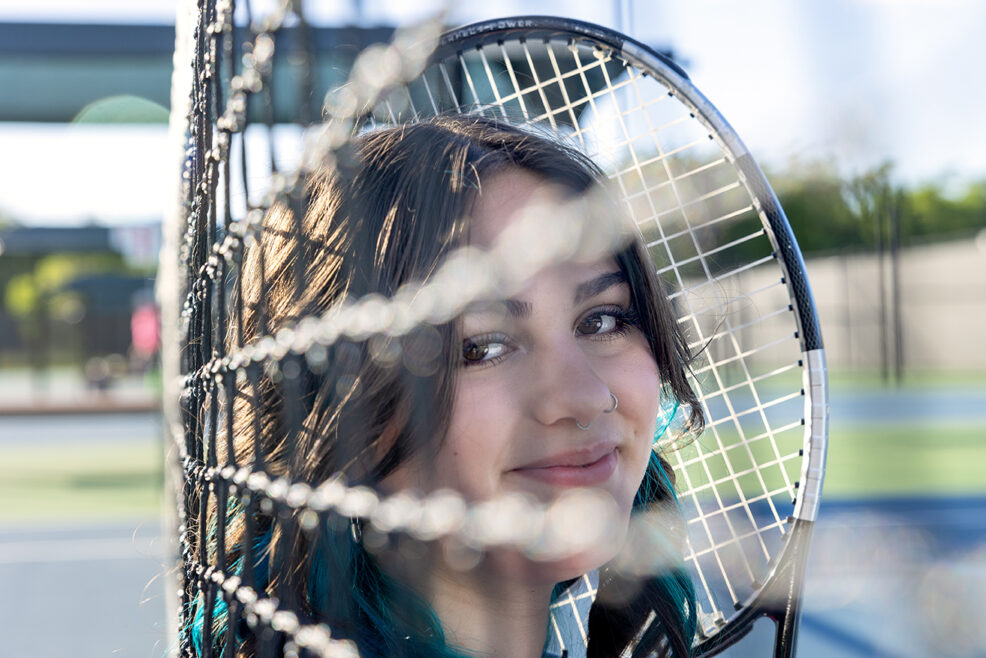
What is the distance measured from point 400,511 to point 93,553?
237 inches

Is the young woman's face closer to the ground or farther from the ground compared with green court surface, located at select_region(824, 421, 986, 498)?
farther from the ground

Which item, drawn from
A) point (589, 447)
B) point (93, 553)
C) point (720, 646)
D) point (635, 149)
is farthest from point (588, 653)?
point (93, 553)

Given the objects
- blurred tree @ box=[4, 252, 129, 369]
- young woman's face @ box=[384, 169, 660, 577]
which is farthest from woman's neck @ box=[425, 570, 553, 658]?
blurred tree @ box=[4, 252, 129, 369]

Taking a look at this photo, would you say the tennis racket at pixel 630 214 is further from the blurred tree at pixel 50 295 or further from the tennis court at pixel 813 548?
the blurred tree at pixel 50 295

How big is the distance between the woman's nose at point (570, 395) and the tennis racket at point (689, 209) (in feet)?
1.69

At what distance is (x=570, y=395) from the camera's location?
3.15ft

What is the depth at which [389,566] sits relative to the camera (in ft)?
3.74

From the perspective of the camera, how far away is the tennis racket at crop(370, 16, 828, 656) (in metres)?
1.41

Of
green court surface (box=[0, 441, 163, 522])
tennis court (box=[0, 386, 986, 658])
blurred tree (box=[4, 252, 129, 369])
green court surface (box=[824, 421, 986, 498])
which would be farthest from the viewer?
blurred tree (box=[4, 252, 129, 369])

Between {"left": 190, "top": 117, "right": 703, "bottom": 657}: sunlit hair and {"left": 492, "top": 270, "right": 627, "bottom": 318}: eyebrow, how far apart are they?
0.13ft

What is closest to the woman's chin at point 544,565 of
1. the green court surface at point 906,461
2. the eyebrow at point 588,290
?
the eyebrow at point 588,290

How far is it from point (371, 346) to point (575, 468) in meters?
0.28

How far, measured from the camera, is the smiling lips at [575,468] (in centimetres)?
98

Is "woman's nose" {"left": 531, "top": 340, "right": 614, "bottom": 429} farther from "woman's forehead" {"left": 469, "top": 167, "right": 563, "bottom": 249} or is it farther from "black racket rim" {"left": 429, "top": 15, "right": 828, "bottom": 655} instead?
"black racket rim" {"left": 429, "top": 15, "right": 828, "bottom": 655}
